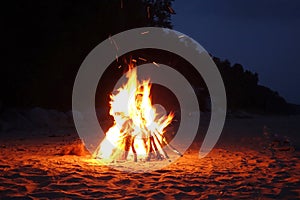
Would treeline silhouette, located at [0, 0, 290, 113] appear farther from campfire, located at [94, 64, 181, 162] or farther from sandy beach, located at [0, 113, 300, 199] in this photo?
sandy beach, located at [0, 113, 300, 199]

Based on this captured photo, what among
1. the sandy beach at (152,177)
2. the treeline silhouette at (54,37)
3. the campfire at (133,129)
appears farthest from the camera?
the treeline silhouette at (54,37)

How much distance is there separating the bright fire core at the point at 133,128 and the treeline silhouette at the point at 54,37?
6370mm

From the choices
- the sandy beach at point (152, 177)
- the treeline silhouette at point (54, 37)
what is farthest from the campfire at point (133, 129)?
the treeline silhouette at point (54, 37)

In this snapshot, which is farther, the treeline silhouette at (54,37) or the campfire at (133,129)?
the treeline silhouette at (54,37)

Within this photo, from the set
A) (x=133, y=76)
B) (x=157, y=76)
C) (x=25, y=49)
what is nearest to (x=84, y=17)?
(x=25, y=49)

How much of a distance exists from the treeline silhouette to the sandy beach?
23.3 ft

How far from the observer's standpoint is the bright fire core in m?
8.55

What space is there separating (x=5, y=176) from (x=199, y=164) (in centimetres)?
355

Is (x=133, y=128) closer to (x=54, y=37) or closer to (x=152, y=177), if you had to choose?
(x=152, y=177)

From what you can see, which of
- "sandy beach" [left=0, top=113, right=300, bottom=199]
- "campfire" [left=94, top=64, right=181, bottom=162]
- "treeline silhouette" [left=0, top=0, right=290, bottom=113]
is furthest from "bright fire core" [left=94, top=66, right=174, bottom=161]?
"treeline silhouette" [left=0, top=0, right=290, bottom=113]

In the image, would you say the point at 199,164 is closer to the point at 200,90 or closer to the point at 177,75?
the point at 177,75

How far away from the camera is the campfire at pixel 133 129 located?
8539 mm

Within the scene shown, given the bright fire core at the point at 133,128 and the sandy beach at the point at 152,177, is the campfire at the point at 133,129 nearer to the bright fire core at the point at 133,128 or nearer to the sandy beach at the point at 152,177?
the bright fire core at the point at 133,128

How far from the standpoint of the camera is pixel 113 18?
58.4ft
